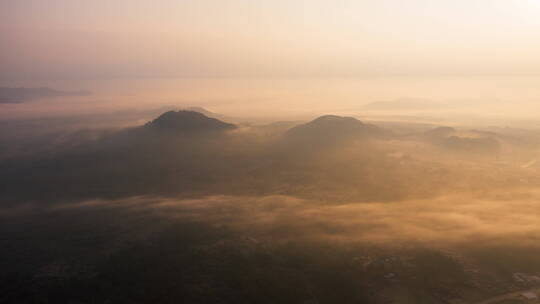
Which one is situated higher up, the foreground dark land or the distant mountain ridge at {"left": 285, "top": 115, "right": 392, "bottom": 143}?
the distant mountain ridge at {"left": 285, "top": 115, "right": 392, "bottom": 143}

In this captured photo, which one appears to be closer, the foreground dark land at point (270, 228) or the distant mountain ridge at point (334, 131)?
the foreground dark land at point (270, 228)

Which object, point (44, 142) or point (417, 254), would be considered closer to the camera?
point (417, 254)

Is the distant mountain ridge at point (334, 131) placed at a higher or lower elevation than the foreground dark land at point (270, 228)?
higher

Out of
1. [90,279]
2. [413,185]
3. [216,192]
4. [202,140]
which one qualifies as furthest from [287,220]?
[202,140]

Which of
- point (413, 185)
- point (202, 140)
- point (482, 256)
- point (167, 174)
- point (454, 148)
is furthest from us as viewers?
point (202, 140)

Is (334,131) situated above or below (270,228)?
above

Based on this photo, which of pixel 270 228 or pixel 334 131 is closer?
pixel 270 228

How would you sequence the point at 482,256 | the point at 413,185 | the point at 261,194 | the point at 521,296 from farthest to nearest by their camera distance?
the point at 413,185
the point at 261,194
the point at 482,256
the point at 521,296

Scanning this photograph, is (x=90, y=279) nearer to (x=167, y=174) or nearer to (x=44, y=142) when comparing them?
(x=167, y=174)
